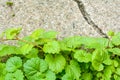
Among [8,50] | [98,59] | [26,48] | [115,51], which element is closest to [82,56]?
[98,59]

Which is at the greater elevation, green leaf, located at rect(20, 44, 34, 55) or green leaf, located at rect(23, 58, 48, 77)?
green leaf, located at rect(20, 44, 34, 55)

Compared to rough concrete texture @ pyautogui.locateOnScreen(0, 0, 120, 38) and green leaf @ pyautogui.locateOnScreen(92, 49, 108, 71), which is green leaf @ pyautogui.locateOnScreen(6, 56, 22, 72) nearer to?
rough concrete texture @ pyautogui.locateOnScreen(0, 0, 120, 38)

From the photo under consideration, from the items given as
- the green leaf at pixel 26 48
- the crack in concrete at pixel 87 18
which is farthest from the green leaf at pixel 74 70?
the crack in concrete at pixel 87 18

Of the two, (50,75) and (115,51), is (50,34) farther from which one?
(115,51)

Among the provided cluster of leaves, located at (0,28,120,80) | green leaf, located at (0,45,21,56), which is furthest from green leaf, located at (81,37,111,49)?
green leaf, located at (0,45,21,56)

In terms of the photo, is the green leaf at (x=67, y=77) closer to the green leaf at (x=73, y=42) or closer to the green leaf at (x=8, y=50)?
the green leaf at (x=73, y=42)

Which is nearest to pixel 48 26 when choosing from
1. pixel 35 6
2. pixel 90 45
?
pixel 35 6

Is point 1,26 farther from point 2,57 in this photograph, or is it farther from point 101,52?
point 101,52
